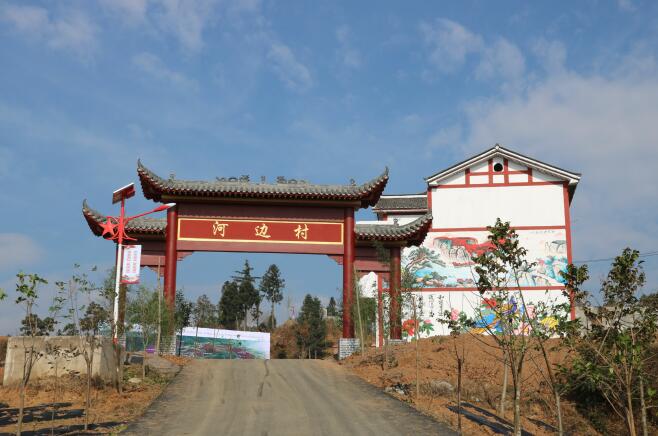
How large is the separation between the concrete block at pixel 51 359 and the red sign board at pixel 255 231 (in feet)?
24.4

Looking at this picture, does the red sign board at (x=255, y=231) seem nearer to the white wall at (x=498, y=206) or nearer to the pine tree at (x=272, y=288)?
the white wall at (x=498, y=206)

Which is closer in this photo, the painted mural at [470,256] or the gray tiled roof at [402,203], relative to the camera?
the painted mural at [470,256]

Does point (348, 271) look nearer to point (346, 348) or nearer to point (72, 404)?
point (346, 348)

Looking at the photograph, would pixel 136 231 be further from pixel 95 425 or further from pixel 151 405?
pixel 95 425

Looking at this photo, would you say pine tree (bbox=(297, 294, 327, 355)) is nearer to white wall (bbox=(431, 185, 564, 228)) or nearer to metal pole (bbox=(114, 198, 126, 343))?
white wall (bbox=(431, 185, 564, 228))

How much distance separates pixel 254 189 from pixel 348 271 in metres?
4.65

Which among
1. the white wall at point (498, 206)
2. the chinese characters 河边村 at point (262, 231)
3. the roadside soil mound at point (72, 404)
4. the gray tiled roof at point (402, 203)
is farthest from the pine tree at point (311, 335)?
the roadside soil mound at point (72, 404)

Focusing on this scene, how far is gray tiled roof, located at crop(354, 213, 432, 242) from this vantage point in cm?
2402

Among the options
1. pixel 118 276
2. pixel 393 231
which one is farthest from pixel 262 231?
pixel 118 276

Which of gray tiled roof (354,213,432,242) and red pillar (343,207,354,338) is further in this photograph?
gray tiled roof (354,213,432,242)

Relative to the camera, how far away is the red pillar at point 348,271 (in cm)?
2283

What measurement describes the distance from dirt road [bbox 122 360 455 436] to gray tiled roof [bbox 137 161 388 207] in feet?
20.7

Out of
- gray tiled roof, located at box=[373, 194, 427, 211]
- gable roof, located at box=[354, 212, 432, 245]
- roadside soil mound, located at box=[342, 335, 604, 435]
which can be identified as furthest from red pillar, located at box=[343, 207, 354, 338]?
gray tiled roof, located at box=[373, 194, 427, 211]

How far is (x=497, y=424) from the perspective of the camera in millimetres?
14023
